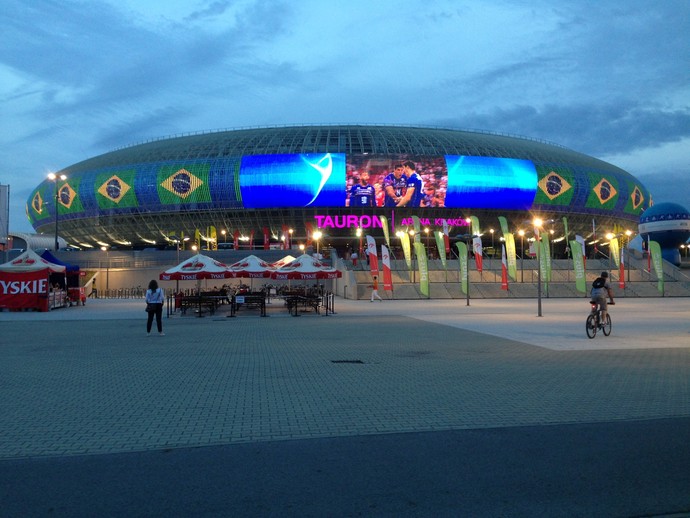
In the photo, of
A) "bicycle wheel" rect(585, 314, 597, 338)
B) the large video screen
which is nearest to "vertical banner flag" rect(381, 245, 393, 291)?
"bicycle wheel" rect(585, 314, 597, 338)

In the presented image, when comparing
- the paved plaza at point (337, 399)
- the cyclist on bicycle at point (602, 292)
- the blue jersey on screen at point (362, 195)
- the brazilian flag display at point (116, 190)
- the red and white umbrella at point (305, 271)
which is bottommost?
the paved plaza at point (337, 399)

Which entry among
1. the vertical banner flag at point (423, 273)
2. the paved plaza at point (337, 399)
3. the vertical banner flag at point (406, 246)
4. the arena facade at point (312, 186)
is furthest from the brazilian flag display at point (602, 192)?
the paved plaza at point (337, 399)

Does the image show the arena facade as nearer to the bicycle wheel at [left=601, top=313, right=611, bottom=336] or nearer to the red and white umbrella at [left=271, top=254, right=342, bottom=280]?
the red and white umbrella at [left=271, top=254, right=342, bottom=280]

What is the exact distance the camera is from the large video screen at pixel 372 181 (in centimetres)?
7044

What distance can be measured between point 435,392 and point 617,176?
289 feet

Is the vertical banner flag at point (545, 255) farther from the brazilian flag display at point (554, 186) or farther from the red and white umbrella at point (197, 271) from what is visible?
the brazilian flag display at point (554, 186)

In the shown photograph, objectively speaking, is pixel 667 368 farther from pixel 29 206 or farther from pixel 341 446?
pixel 29 206

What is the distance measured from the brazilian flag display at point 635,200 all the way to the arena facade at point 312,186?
653 cm

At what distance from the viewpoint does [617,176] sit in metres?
87.1

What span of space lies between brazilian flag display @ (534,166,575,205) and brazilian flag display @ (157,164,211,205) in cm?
4195

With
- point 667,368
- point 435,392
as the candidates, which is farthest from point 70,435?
point 667,368

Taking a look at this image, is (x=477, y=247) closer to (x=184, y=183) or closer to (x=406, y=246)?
(x=406, y=246)

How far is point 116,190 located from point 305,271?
57331 millimetres

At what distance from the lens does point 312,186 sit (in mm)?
71000
